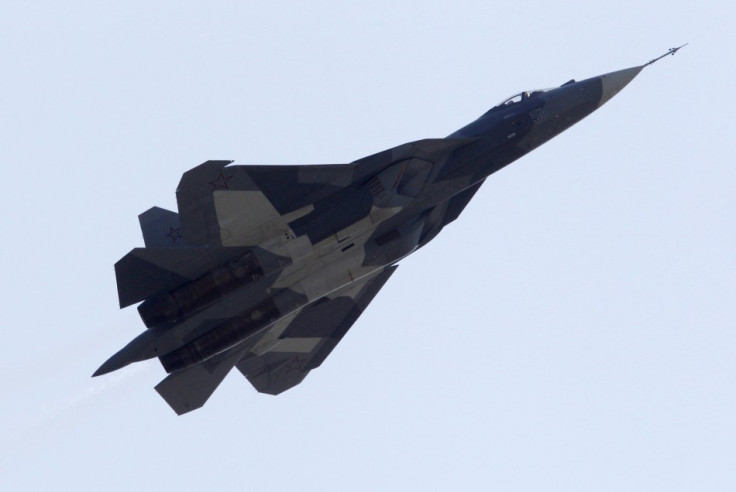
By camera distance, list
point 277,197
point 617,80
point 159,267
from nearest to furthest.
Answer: point 159,267 → point 277,197 → point 617,80

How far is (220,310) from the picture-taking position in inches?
1298

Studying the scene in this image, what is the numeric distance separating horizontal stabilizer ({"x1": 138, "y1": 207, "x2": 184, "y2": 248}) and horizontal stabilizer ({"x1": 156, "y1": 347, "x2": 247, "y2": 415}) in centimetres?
381

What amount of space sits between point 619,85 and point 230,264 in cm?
1235

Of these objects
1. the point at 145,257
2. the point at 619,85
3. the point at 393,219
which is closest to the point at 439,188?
the point at 393,219

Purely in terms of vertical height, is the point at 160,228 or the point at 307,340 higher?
the point at 160,228

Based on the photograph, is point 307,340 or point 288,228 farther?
point 307,340

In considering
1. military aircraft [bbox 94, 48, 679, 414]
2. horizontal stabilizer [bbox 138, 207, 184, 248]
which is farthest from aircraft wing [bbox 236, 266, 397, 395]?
horizontal stabilizer [bbox 138, 207, 184, 248]

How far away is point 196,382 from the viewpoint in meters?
35.5

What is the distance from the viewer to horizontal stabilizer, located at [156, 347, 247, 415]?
35.2m

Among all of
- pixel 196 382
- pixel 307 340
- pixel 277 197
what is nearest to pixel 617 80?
pixel 277 197

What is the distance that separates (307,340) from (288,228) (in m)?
6.69

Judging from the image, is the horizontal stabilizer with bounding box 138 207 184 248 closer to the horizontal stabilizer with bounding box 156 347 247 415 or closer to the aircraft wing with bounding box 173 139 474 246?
the aircraft wing with bounding box 173 139 474 246

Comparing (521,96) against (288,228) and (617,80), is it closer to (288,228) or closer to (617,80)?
(617,80)

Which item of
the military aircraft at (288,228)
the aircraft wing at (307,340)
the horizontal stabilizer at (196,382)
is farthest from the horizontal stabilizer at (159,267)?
the aircraft wing at (307,340)
